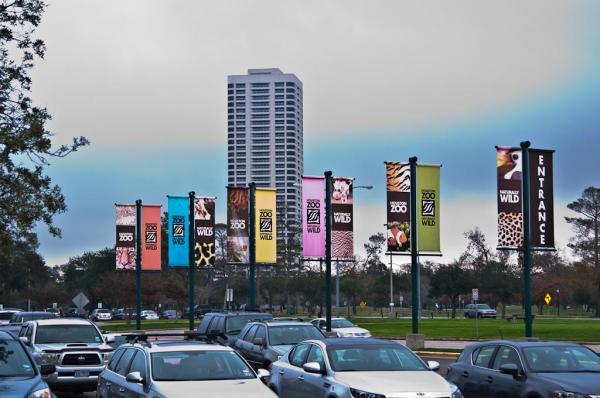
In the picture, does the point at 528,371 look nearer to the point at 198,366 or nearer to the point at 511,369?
the point at 511,369

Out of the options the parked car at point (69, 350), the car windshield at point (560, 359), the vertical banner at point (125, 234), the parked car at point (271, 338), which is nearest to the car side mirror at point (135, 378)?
the car windshield at point (560, 359)

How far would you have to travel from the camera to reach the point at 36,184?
25.2 m

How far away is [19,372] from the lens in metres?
12.1

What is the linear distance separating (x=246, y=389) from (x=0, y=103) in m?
17.4

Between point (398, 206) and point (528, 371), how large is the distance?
68.6 ft

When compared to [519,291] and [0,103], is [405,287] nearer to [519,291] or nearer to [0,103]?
[519,291]

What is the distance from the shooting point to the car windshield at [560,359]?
529 inches

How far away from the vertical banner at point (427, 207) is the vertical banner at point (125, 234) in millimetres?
21539

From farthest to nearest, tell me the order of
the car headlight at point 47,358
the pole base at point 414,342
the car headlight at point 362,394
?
the pole base at point 414,342 < the car headlight at point 47,358 < the car headlight at point 362,394

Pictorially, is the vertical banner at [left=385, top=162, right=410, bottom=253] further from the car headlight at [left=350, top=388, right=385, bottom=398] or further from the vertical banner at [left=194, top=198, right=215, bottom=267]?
the car headlight at [left=350, top=388, right=385, bottom=398]

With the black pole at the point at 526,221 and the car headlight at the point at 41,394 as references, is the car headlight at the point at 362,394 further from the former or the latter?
the black pole at the point at 526,221

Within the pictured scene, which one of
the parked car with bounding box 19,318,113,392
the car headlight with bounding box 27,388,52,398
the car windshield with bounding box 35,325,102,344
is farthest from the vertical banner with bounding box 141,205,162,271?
the car headlight with bounding box 27,388,52,398

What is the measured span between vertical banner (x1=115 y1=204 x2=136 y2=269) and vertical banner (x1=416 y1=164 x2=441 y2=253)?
21.5m

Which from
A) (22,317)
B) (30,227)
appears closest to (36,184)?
(30,227)
